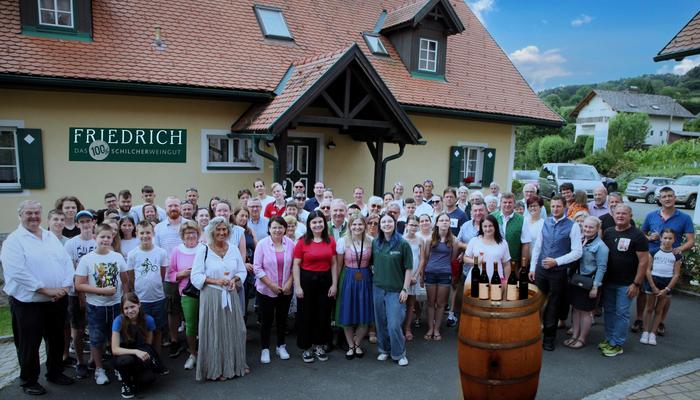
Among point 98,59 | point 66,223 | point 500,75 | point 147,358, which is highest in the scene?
point 500,75

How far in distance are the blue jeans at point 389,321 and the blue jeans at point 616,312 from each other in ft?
8.38

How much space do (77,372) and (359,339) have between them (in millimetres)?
3063

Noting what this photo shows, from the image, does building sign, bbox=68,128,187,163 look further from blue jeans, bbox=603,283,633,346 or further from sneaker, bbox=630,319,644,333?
sneaker, bbox=630,319,644,333

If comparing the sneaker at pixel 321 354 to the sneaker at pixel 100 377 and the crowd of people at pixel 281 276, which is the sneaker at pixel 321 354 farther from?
the sneaker at pixel 100 377

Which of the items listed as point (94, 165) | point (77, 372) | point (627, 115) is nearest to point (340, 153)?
point (94, 165)

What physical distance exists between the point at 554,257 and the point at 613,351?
1.32 metres

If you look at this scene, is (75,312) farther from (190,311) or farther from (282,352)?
(282,352)

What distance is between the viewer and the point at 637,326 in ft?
21.2

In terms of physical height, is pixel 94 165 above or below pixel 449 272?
above

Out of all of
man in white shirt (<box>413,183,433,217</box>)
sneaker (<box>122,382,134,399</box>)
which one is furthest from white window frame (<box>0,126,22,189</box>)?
man in white shirt (<box>413,183,433,217</box>)

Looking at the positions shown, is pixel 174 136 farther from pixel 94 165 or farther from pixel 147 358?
pixel 147 358

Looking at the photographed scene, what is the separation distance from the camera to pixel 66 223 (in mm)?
5469

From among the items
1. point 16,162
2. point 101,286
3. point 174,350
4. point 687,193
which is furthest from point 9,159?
point 687,193

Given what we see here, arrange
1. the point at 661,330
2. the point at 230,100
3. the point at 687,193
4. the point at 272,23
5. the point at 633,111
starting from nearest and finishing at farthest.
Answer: the point at 661,330 → the point at 230,100 → the point at 272,23 → the point at 687,193 → the point at 633,111
